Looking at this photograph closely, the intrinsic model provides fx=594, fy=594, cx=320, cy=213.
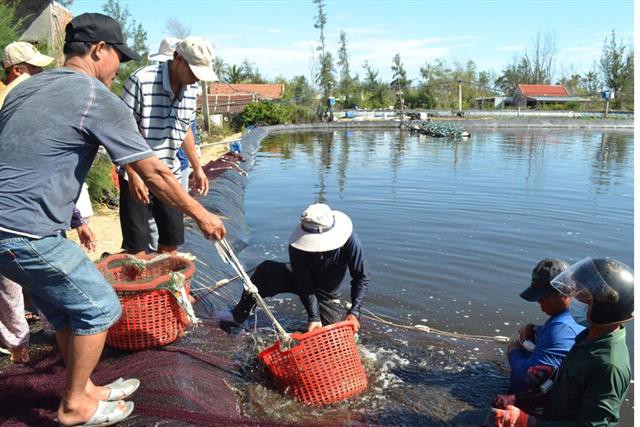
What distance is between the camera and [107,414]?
8.09ft

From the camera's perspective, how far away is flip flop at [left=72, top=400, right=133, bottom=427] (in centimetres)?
243

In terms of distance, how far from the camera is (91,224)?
7.47m

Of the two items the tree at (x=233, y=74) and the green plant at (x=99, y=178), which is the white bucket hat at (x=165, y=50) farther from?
the tree at (x=233, y=74)

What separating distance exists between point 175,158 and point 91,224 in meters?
4.04

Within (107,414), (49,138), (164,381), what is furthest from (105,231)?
(49,138)

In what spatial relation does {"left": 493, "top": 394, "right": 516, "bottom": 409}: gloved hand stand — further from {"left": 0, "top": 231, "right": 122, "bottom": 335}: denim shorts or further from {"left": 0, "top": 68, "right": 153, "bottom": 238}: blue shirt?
Answer: {"left": 0, "top": 68, "right": 153, "bottom": 238}: blue shirt

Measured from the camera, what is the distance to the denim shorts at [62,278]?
7.15 feet

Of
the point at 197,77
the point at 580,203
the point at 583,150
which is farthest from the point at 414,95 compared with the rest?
the point at 197,77

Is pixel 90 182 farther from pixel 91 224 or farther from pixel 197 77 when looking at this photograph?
pixel 197 77

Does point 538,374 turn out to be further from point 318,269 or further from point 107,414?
point 107,414

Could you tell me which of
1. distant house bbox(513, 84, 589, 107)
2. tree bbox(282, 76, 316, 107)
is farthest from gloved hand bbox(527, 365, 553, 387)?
distant house bbox(513, 84, 589, 107)

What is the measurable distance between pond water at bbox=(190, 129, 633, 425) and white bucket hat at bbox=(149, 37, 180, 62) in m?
2.29

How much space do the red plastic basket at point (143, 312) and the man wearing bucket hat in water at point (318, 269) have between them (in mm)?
725

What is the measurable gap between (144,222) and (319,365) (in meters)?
1.60
